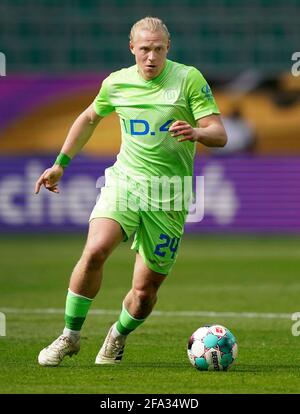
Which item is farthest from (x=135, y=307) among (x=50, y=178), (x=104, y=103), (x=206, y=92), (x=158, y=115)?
→ (x=206, y=92)

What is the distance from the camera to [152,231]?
8156 millimetres

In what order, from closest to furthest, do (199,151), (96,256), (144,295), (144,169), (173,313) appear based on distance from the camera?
(96,256) → (144,169) → (144,295) → (173,313) → (199,151)

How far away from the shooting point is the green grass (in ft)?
24.3

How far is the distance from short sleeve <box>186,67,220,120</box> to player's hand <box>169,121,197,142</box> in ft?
1.71

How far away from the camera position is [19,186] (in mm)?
23359

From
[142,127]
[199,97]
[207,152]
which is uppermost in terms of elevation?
[199,97]

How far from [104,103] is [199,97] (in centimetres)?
82

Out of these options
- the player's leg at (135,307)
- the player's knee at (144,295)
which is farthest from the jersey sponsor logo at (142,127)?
the player's knee at (144,295)

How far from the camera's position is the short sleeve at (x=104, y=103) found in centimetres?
841

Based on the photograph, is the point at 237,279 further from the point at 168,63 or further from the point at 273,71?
the point at 273,71

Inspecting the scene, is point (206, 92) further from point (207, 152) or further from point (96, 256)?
point (207, 152)

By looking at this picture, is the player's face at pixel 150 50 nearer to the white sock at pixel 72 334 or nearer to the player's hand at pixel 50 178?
the player's hand at pixel 50 178

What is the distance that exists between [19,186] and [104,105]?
15.1 metres

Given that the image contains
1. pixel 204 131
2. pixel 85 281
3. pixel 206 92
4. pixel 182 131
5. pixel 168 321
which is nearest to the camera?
pixel 182 131
